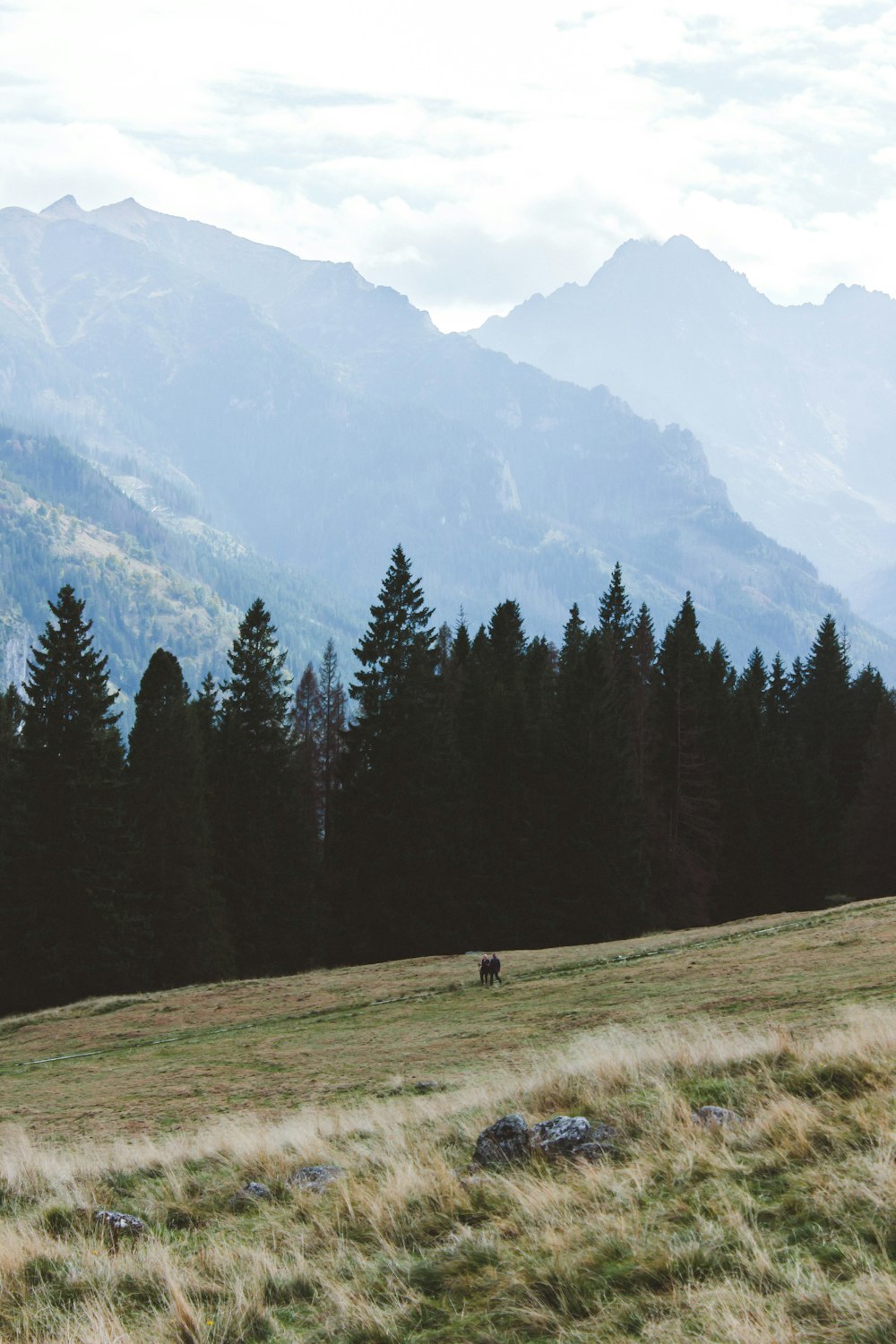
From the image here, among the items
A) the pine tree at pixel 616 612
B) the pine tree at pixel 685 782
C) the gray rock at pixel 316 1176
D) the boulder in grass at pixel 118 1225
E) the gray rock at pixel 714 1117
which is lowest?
the boulder in grass at pixel 118 1225

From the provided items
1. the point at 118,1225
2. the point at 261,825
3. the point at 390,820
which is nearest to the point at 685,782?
the point at 390,820

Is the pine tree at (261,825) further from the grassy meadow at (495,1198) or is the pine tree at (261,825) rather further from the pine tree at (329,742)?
the grassy meadow at (495,1198)

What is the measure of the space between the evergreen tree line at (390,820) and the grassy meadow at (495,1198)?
31.6m

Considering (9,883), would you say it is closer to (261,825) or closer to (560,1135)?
(261,825)

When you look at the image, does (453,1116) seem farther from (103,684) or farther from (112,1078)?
(103,684)

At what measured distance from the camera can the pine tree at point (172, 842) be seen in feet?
180

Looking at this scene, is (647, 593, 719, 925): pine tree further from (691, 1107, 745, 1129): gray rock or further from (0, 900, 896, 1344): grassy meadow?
(691, 1107, 745, 1129): gray rock

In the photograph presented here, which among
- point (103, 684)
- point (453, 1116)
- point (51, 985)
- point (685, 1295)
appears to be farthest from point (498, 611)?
point (685, 1295)

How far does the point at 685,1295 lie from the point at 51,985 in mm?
47040

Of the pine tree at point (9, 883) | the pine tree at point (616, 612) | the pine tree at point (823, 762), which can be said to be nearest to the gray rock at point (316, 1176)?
the pine tree at point (9, 883)

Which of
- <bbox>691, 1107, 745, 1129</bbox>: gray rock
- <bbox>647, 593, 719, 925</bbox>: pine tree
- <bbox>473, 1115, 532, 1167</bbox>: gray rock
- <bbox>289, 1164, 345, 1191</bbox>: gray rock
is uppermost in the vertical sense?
<bbox>647, 593, 719, 925</bbox>: pine tree

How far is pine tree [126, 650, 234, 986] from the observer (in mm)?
54875

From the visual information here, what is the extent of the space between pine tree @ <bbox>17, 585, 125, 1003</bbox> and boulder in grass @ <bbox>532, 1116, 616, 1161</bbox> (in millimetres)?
41837

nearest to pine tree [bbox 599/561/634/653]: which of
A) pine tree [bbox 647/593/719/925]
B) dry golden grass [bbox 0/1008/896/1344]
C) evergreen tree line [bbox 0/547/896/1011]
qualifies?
pine tree [bbox 647/593/719/925]
